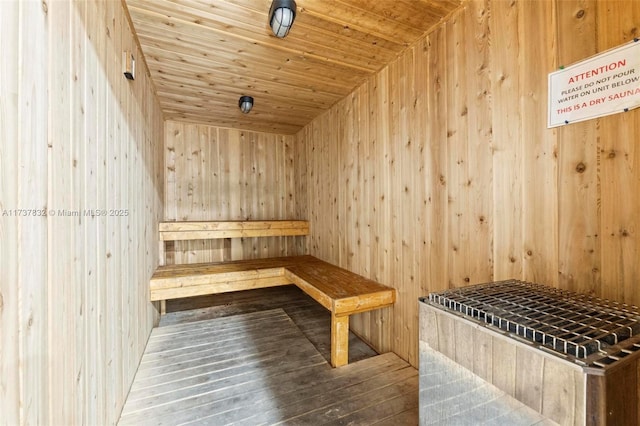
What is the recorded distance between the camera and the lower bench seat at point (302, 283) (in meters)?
1.98

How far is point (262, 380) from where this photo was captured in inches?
71.5

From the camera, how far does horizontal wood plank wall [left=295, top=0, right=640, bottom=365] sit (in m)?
1.04

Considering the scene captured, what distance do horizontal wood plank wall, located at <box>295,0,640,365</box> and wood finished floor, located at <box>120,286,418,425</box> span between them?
38 centimetres

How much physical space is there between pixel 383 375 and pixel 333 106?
8.41 ft

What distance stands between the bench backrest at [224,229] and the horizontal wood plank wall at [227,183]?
387 millimetres

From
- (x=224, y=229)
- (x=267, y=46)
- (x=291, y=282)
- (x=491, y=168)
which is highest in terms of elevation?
(x=267, y=46)

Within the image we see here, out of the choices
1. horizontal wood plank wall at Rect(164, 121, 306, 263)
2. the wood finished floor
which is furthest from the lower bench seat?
horizontal wood plank wall at Rect(164, 121, 306, 263)

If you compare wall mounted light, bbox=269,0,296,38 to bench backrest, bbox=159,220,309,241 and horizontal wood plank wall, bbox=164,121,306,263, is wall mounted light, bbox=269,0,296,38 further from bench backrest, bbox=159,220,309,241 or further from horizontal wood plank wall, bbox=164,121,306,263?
horizontal wood plank wall, bbox=164,121,306,263

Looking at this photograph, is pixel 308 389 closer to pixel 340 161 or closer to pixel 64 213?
pixel 64 213

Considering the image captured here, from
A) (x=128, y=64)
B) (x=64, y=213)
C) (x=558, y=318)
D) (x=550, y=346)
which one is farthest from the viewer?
(x=128, y=64)

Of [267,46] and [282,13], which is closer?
[282,13]

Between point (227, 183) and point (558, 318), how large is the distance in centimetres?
378

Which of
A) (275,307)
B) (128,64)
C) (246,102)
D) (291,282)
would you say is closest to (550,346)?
(128,64)

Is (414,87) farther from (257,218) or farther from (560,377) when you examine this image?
(257,218)
